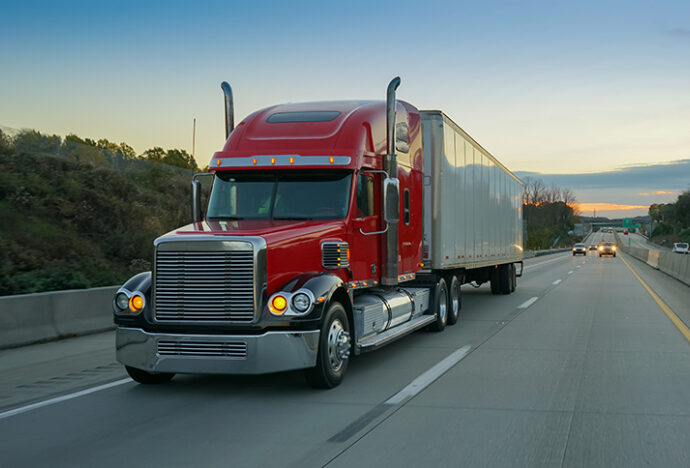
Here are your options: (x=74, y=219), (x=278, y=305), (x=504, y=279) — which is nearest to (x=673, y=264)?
(x=504, y=279)

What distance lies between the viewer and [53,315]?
11.9 m

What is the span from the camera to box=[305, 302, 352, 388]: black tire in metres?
7.89

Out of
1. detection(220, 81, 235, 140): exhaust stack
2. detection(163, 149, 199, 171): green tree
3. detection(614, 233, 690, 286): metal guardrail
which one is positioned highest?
detection(163, 149, 199, 171): green tree

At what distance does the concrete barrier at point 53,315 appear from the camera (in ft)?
36.2

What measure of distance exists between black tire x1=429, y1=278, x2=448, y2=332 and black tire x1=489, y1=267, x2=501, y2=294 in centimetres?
761

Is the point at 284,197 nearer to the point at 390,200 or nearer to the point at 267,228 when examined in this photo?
the point at 267,228

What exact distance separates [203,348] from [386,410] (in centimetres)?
198

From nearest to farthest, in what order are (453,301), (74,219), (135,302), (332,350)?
(135,302) < (332,350) < (453,301) < (74,219)

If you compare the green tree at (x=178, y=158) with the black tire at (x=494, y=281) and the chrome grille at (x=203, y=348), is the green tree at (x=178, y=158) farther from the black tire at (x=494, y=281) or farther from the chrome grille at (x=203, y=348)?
the chrome grille at (x=203, y=348)

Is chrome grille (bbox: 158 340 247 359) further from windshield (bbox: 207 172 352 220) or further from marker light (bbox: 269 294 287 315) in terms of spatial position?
windshield (bbox: 207 172 352 220)

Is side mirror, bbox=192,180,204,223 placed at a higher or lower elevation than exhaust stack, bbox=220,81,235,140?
lower

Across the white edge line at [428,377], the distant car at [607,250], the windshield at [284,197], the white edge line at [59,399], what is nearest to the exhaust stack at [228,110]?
the windshield at [284,197]

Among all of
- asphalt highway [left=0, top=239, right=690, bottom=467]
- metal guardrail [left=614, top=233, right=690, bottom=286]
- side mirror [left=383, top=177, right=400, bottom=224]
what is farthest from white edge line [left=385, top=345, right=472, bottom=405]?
metal guardrail [left=614, top=233, right=690, bottom=286]

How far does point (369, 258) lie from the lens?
32.2ft
